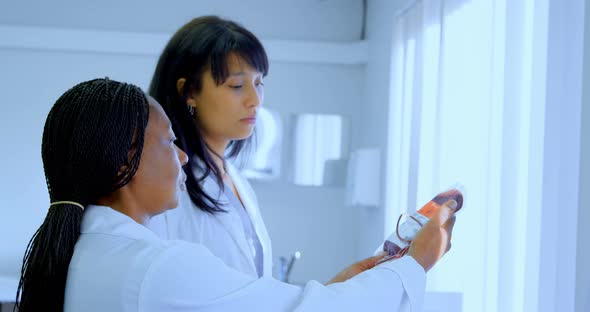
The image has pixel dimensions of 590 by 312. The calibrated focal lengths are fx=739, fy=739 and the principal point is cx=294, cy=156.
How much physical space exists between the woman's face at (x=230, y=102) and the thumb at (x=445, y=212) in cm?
49

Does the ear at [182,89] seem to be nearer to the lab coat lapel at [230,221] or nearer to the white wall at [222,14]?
the lab coat lapel at [230,221]

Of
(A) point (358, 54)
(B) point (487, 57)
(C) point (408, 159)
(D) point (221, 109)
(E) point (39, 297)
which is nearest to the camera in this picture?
(E) point (39, 297)

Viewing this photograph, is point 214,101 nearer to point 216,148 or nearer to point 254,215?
point 216,148

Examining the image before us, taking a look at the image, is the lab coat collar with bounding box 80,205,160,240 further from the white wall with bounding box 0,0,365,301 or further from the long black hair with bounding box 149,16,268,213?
the white wall with bounding box 0,0,365,301

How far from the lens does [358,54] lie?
4.26 meters

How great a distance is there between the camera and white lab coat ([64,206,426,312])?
0.97 meters

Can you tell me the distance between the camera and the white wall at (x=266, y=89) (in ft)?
14.4

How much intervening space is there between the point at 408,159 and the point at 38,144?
2.47m

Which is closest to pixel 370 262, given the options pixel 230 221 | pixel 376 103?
pixel 230 221

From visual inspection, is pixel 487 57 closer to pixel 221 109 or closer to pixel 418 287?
pixel 221 109

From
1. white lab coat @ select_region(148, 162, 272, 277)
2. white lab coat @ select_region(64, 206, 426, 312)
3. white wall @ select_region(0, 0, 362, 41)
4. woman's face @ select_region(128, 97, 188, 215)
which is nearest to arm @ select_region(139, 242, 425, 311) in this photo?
white lab coat @ select_region(64, 206, 426, 312)

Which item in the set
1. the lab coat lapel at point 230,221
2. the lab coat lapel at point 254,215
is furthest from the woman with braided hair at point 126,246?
the lab coat lapel at point 254,215

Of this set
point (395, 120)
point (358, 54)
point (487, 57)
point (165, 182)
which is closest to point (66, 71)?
point (358, 54)

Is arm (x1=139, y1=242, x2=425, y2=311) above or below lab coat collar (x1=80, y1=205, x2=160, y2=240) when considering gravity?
below
